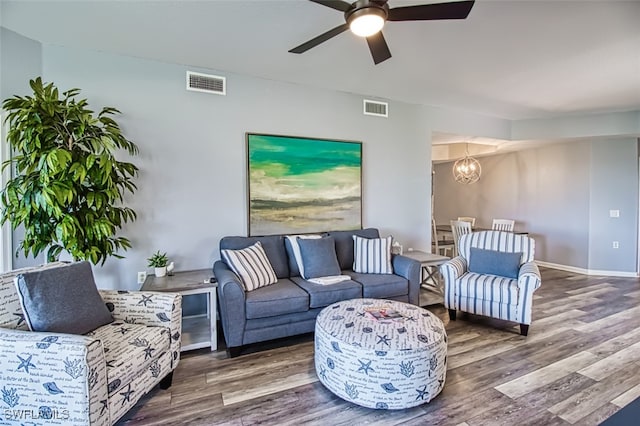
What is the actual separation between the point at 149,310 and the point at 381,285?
82.0 inches

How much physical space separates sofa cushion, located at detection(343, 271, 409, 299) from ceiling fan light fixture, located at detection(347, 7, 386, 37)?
2217 mm

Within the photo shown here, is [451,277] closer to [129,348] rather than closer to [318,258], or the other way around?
[318,258]

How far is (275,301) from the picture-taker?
279 cm

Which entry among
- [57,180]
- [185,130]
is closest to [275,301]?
[57,180]

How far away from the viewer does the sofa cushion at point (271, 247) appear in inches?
130

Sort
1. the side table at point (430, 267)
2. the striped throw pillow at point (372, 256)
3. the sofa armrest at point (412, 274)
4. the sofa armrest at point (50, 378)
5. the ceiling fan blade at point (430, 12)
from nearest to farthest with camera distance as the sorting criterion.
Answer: the sofa armrest at point (50, 378), the ceiling fan blade at point (430, 12), the sofa armrest at point (412, 274), the striped throw pillow at point (372, 256), the side table at point (430, 267)

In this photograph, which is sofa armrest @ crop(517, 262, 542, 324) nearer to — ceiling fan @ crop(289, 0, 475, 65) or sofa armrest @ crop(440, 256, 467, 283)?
sofa armrest @ crop(440, 256, 467, 283)

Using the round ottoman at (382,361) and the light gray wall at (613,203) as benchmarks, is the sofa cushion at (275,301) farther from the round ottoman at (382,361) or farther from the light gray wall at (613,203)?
the light gray wall at (613,203)

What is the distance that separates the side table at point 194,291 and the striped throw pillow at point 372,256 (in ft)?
5.10

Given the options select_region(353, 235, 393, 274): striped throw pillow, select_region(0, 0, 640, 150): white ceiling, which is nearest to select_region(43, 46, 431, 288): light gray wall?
select_region(0, 0, 640, 150): white ceiling

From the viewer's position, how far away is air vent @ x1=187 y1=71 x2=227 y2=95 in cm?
Result: 333

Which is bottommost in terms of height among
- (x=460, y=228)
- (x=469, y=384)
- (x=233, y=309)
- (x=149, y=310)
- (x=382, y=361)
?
(x=469, y=384)

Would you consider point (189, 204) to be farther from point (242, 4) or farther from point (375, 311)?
point (375, 311)

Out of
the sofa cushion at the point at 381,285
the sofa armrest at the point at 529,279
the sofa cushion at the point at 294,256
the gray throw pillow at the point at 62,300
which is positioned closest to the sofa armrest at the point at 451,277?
the sofa cushion at the point at 381,285
